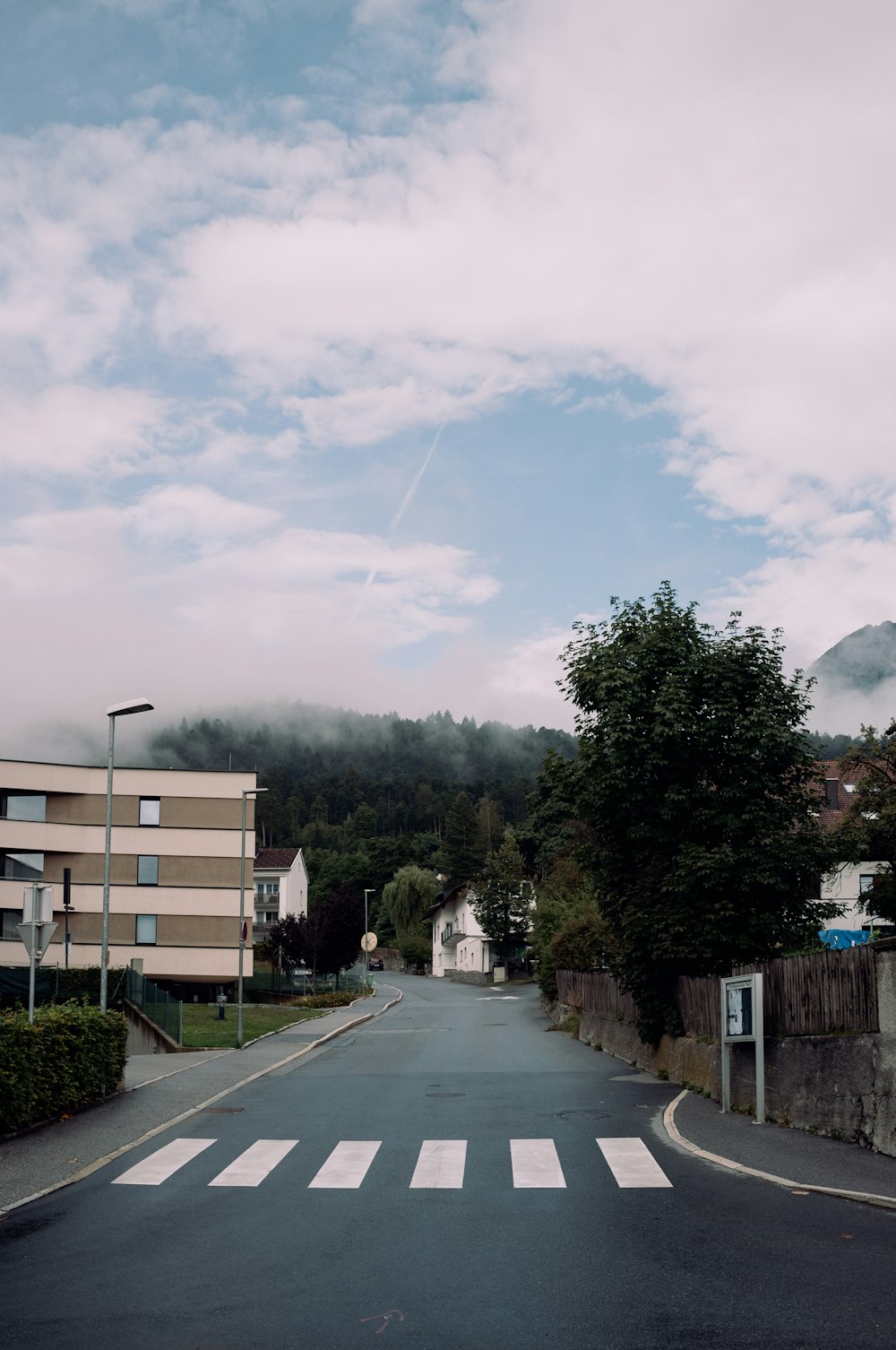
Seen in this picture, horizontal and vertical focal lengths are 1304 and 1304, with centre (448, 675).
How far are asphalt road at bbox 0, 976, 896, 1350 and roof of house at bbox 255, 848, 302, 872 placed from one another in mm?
91856

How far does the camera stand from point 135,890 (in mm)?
61969

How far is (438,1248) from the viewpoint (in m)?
9.23

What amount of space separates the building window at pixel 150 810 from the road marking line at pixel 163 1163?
1890 inches

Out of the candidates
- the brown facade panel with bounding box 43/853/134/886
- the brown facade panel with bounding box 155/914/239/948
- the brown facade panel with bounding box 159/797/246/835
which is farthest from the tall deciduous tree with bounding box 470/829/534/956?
the brown facade panel with bounding box 43/853/134/886

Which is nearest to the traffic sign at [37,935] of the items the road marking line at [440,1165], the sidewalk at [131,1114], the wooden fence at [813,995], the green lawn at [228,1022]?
the sidewalk at [131,1114]

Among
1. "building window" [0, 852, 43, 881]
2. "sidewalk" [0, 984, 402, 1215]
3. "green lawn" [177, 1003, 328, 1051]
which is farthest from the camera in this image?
"building window" [0, 852, 43, 881]

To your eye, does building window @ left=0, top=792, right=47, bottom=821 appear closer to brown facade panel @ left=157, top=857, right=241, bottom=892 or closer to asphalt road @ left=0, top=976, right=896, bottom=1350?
brown facade panel @ left=157, top=857, right=241, bottom=892

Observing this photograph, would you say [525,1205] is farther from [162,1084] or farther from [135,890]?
[135,890]

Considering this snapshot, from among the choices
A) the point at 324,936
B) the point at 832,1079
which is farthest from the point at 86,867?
the point at 832,1079

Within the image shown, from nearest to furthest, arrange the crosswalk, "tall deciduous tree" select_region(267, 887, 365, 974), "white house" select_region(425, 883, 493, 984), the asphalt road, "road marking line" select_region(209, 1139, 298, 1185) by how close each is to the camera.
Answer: the asphalt road → the crosswalk → "road marking line" select_region(209, 1139, 298, 1185) → "tall deciduous tree" select_region(267, 887, 365, 974) → "white house" select_region(425, 883, 493, 984)

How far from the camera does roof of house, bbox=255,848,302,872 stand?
354ft

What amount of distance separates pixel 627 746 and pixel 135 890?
141ft

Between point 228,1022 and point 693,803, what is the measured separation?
2742cm

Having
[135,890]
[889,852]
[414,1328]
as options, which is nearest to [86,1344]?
[414,1328]
